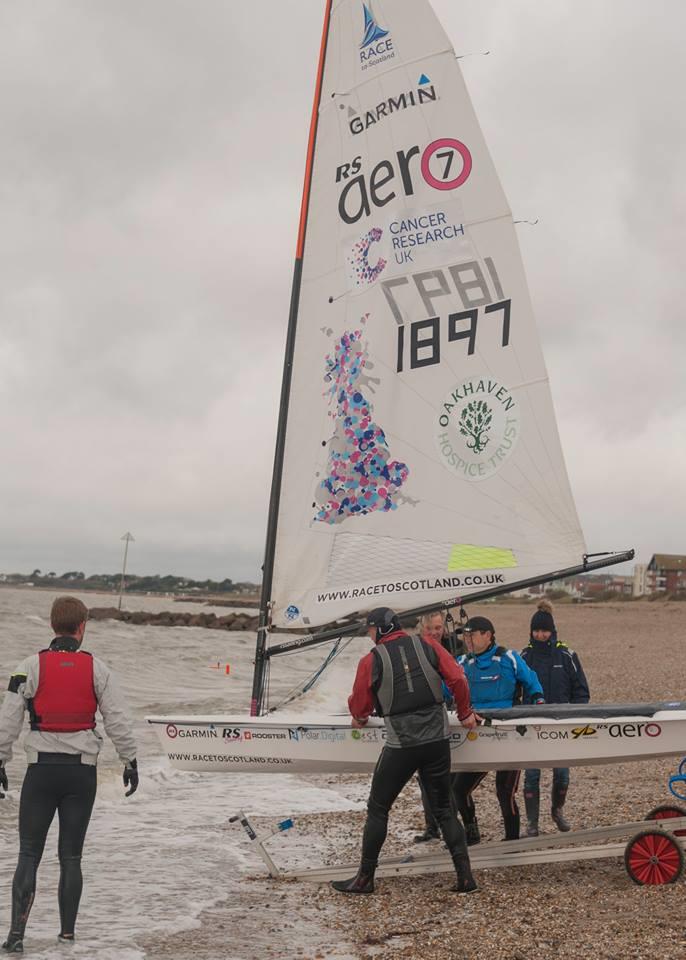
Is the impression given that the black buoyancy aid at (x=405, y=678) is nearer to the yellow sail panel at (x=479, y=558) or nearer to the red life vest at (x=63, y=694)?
the red life vest at (x=63, y=694)

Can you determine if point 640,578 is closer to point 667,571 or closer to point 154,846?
point 667,571

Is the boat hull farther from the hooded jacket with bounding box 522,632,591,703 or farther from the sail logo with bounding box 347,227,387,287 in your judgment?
the sail logo with bounding box 347,227,387,287

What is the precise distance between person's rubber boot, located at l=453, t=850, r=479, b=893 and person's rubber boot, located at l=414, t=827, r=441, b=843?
66.4 inches

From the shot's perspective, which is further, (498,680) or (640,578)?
(640,578)

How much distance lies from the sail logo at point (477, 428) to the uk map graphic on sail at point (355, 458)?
43cm

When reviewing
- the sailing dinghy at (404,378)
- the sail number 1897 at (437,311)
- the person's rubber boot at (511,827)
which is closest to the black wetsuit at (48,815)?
the sailing dinghy at (404,378)

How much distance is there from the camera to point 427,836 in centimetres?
761

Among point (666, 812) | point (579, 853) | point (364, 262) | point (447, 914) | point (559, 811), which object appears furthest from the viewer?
point (364, 262)

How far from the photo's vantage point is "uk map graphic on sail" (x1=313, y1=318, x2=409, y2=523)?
310 inches

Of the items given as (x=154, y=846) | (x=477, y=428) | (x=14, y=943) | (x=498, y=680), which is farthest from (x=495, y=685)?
(x=14, y=943)

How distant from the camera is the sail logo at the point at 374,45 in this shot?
325 inches

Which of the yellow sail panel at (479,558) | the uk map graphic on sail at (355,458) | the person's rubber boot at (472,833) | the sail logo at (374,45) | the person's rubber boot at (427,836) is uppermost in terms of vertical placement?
the sail logo at (374,45)

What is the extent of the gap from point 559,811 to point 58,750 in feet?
13.6

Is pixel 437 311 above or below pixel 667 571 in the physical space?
below
